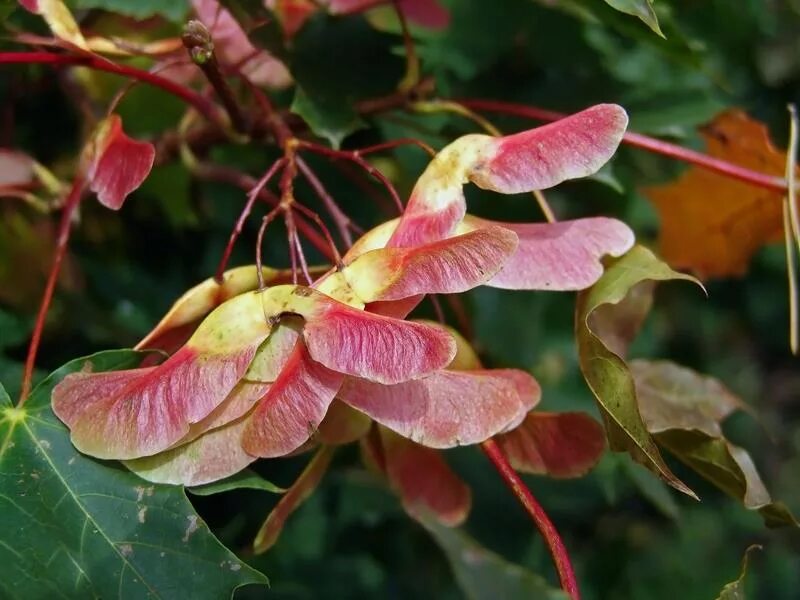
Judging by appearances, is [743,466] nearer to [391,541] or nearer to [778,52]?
[391,541]

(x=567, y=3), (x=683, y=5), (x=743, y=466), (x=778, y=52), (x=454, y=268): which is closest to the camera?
(x=454, y=268)

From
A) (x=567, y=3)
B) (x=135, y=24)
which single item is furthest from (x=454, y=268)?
(x=135, y=24)

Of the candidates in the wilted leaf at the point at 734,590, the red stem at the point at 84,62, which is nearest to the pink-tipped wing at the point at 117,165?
the red stem at the point at 84,62

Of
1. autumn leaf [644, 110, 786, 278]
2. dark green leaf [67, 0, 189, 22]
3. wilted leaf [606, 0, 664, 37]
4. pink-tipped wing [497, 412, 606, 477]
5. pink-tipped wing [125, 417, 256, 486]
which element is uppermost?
dark green leaf [67, 0, 189, 22]

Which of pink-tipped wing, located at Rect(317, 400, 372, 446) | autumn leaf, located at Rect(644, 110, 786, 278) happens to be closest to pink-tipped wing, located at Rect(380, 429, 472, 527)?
pink-tipped wing, located at Rect(317, 400, 372, 446)

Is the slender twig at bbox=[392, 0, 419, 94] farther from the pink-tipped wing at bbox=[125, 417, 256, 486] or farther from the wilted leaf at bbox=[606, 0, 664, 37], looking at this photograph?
the pink-tipped wing at bbox=[125, 417, 256, 486]

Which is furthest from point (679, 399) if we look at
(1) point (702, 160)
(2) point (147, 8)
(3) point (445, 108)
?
(2) point (147, 8)
